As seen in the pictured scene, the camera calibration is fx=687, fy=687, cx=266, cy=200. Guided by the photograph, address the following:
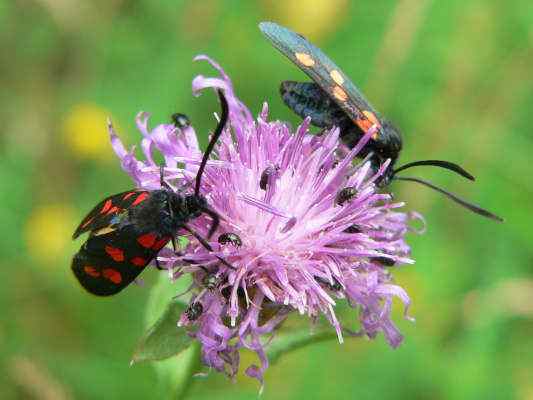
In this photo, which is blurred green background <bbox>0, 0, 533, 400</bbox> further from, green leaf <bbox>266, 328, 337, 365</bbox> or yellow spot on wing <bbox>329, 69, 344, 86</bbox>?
yellow spot on wing <bbox>329, 69, 344, 86</bbox>

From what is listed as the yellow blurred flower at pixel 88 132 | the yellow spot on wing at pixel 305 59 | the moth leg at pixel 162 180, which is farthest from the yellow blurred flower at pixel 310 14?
the moth leg at pixel 162 180

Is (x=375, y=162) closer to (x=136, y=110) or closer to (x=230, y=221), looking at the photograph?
(x=230, y=221)

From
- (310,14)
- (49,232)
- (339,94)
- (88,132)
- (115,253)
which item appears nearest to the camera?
(115,253)

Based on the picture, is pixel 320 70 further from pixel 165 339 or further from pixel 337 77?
pixel 165 339

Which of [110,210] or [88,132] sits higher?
[110,210]

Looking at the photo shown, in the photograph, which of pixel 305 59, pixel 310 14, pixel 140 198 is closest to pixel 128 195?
pixel 140 198

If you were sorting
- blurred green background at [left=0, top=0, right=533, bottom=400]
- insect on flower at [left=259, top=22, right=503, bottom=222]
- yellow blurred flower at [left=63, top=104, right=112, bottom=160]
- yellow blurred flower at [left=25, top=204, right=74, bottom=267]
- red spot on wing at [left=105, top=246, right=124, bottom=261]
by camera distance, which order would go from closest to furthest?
1. red spot on wing at [left=105, top=246, right=124, bottom=261]
2. insect on flower at [left=259, top=22, right=503, bottom=222]
3. blurred green background at [left=0, top=0, right=533, bottom=400]
4. yellow blurred flower at [left=25, top=204, right=74, bottom=267]
5. yellow blurred flower at [left=63, top=104, right=112, bottom=160]

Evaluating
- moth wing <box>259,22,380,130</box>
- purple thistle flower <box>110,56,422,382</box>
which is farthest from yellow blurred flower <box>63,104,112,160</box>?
moth wing <box>259,22,380,130</box>
